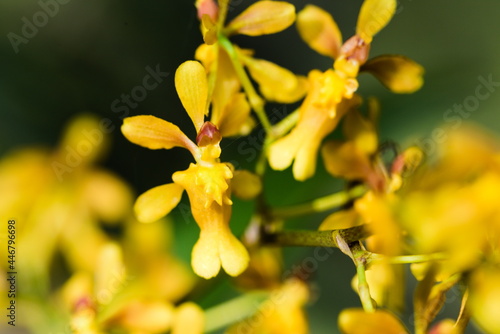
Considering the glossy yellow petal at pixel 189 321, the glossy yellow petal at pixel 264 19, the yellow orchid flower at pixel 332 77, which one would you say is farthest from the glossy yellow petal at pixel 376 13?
the glossy yellow petal at pixel 189 321

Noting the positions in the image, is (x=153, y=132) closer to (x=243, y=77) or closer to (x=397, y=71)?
(x=243, y=77)

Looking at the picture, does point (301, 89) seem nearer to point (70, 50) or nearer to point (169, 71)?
point (169, 71)

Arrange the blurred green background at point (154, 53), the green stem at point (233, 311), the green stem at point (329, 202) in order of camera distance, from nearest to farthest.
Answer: the green stem at point (329, 202), the green stem at point (233, 311), the blurred green background at point (154, 53)

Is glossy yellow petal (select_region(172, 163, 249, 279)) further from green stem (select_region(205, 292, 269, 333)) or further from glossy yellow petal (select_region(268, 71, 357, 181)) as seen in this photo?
green stem (select_region(205, 292, 269, 333))

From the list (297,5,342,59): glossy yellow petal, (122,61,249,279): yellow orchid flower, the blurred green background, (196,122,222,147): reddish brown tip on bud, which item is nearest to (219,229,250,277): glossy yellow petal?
(122,61,249,279): yellow orchid flower

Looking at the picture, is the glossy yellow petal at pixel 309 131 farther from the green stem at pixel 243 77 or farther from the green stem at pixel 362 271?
the green stem at pixel 362 271

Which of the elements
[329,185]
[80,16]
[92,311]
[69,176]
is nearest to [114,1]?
[80,16]

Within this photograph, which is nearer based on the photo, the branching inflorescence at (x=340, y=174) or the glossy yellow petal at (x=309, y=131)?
the branching inflorescence at (x=340, y=174)

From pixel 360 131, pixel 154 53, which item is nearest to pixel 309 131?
pixel 360 131
